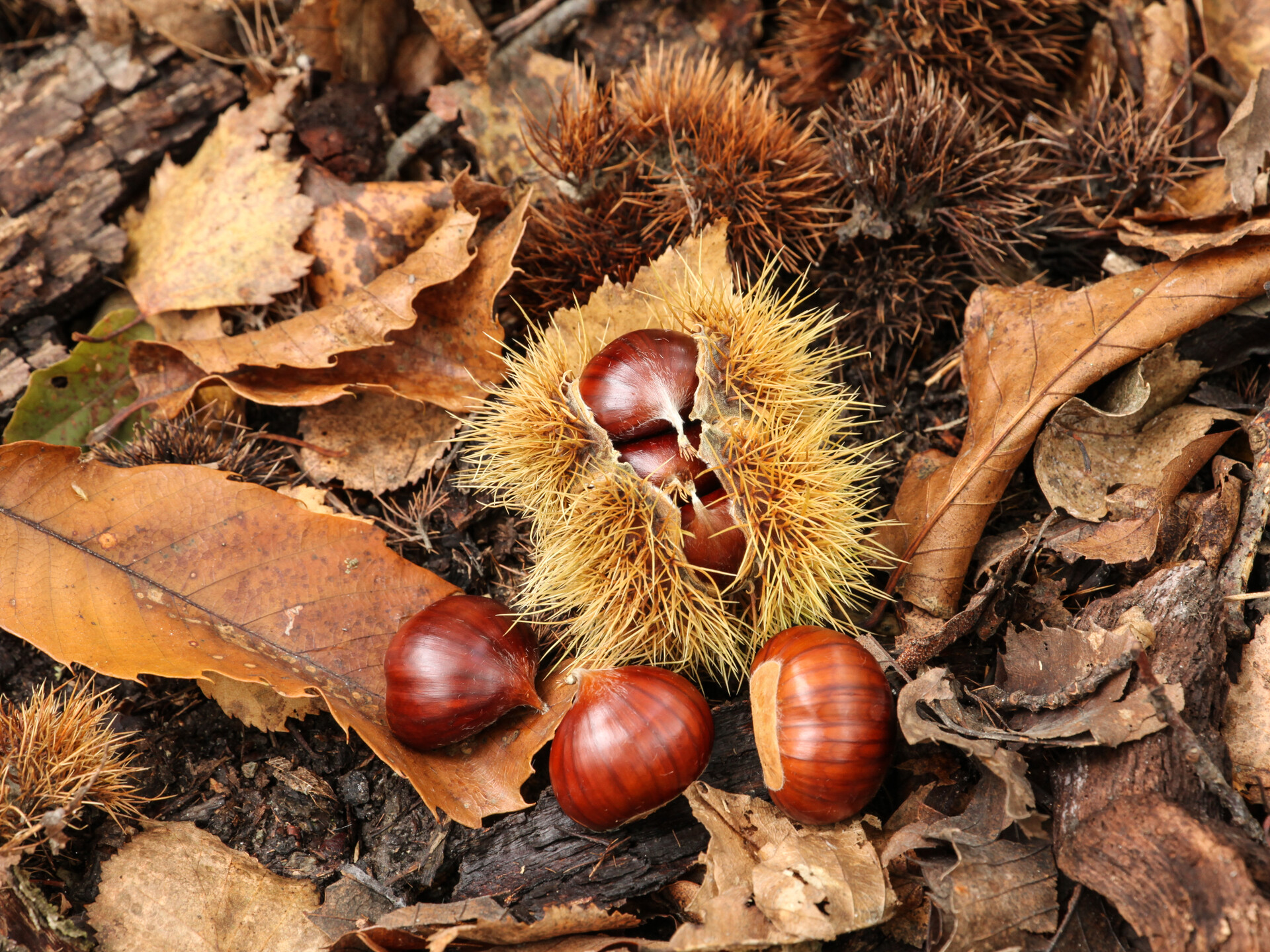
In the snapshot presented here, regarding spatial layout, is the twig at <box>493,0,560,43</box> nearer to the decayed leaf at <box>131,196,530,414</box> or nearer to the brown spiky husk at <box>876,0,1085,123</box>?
the decayed leaf at <box>131,196,530,414</box>

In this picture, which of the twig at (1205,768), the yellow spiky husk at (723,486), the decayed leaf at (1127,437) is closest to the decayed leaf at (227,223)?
the yellow spiky husk at (723,486)

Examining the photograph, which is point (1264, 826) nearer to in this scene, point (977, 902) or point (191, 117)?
point (977, 902)

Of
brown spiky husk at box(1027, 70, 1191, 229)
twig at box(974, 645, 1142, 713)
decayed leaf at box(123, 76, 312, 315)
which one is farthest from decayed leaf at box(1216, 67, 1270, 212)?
decayed leaf at box(123, 76, 312, 315)

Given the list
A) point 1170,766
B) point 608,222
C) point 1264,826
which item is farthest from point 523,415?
point 1264,826

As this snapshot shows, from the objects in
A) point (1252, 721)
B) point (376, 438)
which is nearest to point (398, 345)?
point (376, 438)

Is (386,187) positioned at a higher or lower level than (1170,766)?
higher
